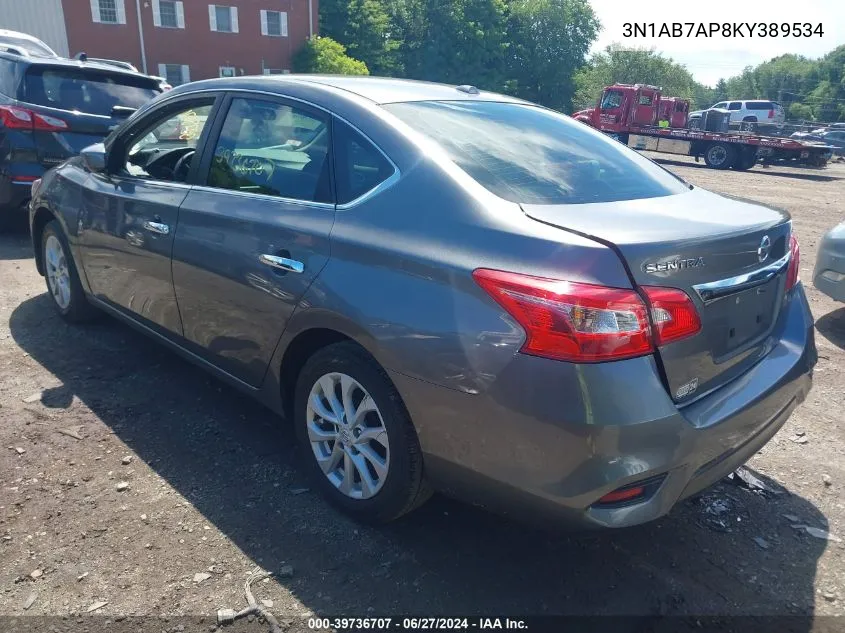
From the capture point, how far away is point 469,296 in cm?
214

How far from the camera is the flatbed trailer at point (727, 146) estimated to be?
878 inches

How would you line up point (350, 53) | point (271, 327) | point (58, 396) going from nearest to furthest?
point (271, 327), point (58, 396), point (350, 53)

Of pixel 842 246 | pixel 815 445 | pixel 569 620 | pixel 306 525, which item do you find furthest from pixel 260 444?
pixel 842 246

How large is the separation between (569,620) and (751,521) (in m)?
1.09

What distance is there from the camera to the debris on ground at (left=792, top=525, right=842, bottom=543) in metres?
2.81

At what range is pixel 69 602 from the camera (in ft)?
7.66

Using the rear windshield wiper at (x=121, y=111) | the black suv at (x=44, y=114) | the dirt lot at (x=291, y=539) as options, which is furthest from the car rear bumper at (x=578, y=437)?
the black suv at (x=44, y=114)

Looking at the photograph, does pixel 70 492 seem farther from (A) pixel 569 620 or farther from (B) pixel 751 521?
(B) pixel 751 521

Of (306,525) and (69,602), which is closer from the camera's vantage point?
(69,602)

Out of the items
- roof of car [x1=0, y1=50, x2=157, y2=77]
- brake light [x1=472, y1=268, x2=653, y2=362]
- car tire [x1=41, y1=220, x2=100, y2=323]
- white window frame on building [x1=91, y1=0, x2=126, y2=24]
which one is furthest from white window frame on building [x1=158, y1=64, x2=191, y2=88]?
brake light [x1=472, y1=268, x2=653, y2=362]

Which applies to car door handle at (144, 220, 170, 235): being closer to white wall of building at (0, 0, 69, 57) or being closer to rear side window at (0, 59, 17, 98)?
rear side window at (0, 59, 17, 98)

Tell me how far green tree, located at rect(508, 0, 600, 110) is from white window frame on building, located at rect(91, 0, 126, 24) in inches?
1404

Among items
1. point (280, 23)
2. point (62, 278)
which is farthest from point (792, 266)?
point (280, 23)

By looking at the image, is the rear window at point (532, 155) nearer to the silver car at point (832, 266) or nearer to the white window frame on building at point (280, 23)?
the silver car at point (832, 266)
